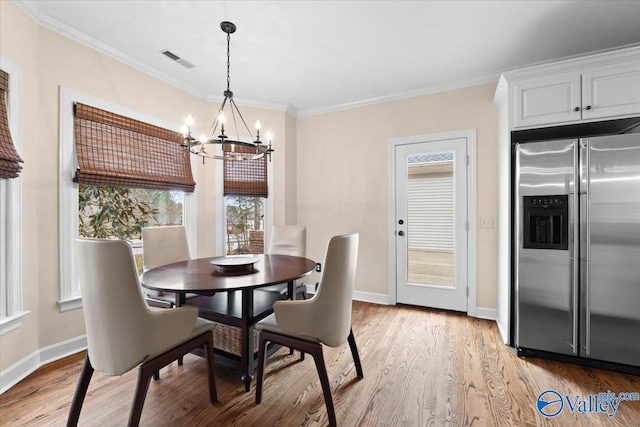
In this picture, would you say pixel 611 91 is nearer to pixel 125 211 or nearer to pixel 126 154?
pixel 126 154

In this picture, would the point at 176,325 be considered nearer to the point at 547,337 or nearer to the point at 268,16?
the point at 268,16

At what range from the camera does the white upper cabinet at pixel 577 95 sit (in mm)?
2129

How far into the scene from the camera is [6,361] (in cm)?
191

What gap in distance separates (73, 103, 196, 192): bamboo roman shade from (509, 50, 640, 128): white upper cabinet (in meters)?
3.37

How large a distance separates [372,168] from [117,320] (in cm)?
309

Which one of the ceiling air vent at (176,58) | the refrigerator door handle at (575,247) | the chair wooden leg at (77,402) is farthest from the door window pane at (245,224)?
the refrigerator door handle at (575,247)

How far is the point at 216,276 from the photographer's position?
190 centimetres

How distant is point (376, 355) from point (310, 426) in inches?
37.5

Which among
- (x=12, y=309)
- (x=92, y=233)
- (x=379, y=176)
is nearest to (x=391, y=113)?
(x=379, y=176)

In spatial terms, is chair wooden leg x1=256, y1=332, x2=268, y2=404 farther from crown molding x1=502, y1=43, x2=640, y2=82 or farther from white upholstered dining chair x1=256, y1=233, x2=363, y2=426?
crown molding x1=502, y1=43, x2=640, y2=82

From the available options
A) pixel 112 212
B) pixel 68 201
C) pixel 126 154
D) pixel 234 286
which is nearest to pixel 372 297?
pixel 234 286

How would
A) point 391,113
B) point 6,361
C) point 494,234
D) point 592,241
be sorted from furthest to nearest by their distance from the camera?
1. point 391,113
2. point 494,234
3. point 592,241
4. point 6,361

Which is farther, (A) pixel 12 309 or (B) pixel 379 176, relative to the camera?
(B) pixel 379 176

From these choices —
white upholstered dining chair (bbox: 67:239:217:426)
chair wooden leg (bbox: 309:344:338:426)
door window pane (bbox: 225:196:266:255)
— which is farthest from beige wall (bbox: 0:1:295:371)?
chair wooden leg (bbox: 309:344:338:426)
